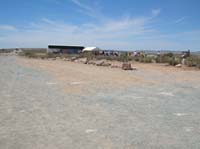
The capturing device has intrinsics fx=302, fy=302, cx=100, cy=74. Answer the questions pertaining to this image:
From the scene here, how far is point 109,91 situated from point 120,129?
223 inches

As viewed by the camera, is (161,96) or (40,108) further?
(161,96)

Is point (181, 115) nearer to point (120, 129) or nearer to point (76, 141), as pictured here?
point (120, 129)

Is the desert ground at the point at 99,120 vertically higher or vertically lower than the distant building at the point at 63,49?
lower

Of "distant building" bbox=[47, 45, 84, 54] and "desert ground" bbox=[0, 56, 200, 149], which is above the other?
"distant building" bbox=[47, 45, 84, 54]

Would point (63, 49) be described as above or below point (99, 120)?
above

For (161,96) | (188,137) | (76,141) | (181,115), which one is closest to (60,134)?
(76,141)

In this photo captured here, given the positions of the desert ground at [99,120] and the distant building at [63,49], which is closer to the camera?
the desert ground at [99,120]

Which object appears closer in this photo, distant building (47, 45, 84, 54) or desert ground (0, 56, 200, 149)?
desert ground (0, 56, 200, 149)

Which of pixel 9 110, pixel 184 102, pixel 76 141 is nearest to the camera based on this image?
pixel 76 141

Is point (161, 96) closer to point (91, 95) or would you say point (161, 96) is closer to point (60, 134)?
point (91, 95)

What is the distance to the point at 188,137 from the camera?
19.1ft

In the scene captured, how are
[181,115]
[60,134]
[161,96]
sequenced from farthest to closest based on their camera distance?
[161,96]
[181,115]
[60,134]

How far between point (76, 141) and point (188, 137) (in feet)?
7.06

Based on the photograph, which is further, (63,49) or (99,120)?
(63,49)
